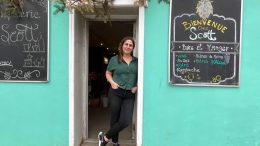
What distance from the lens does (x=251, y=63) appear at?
5.34 metres

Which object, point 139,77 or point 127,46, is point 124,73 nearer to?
point 139,77

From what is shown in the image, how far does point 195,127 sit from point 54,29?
2708mm

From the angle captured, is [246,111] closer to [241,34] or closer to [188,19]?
[241,34]

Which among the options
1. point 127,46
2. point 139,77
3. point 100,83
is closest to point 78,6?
point 127,46

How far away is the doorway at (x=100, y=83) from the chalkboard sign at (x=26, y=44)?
3.72 ft

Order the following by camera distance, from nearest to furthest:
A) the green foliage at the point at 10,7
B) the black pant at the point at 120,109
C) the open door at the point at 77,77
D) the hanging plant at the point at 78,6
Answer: the hanging plant at the point at 78,6, the green foliage at the point at 10,7, the black pant at the point at 120,109, the open door at the point at 77,77

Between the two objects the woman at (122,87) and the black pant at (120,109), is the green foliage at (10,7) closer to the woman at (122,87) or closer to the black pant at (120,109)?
the woman at (122,87)

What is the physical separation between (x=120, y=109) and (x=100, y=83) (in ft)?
18.2

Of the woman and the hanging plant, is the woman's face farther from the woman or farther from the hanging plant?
the hanging plant

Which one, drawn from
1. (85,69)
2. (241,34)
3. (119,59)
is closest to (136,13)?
(119,59)

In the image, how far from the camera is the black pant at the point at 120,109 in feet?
17.3

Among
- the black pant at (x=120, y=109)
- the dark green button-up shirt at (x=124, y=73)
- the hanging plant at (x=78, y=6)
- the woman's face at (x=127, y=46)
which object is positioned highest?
the hanging plant at (x=78, y=6)

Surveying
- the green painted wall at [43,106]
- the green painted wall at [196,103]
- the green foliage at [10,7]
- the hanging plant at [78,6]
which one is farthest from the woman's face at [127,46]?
the green foliage at [10,7]

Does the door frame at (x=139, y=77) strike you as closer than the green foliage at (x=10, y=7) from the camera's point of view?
No
